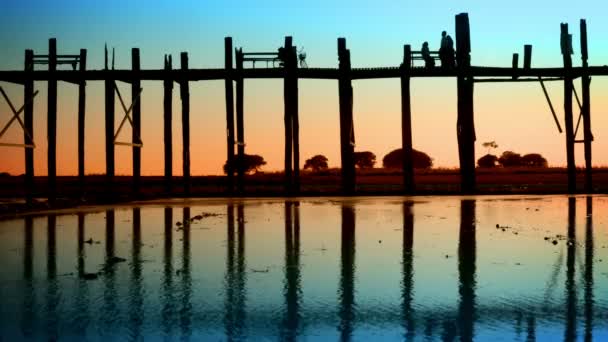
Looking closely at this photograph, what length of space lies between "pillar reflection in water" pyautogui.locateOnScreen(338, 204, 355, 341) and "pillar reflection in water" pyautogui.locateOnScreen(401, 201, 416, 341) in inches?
16.3

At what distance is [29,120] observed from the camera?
2562 centimetres

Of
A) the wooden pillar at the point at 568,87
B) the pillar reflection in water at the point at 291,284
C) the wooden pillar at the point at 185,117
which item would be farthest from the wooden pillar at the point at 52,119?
the wooden pillar at the point at 568,87

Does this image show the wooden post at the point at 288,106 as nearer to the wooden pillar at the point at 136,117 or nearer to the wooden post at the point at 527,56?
the wooden pillar at the point at 136,117

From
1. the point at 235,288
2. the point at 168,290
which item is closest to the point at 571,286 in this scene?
the point at 235,288

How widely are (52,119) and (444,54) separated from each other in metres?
11.7

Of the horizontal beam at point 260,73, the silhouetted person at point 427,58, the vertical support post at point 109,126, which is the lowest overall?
the vertical support post at point 109,126

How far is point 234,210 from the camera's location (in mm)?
19375

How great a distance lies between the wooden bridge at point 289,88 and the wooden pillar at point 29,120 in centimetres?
3

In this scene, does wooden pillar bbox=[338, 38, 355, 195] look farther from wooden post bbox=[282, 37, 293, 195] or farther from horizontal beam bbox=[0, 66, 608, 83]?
wooden post bbox=[282, 37, 293, 195]

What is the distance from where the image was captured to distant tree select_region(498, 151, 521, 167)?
8469 centimetres

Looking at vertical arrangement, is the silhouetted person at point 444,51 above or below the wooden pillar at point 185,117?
above

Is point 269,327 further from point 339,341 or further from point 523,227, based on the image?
point 523,227

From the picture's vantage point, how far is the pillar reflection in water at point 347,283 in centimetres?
627

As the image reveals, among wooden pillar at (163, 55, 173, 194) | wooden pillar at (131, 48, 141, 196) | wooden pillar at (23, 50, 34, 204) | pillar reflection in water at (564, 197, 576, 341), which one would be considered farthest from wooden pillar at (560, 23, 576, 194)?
wooden pillar at (23, 50, 34, 204)
